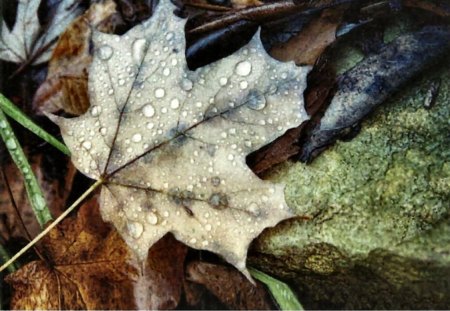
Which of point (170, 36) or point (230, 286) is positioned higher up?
point (170, 36)

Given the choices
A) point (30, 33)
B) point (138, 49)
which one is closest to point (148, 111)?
point (138, 49)

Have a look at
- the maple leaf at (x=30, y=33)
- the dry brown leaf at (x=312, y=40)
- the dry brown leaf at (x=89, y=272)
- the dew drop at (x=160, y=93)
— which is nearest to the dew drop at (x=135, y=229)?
the dry brown leaf at (x=89, y=272)

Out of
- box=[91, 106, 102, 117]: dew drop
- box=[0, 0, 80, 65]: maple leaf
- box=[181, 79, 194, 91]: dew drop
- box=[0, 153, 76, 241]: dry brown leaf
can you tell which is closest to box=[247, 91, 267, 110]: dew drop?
box=[181, 79, 194, 91]: dew drop

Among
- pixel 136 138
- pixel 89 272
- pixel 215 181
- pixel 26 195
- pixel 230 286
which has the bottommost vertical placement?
pixel 230 286

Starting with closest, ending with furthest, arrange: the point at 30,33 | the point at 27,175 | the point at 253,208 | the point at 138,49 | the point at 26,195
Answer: the point at 253,208
the point at 138,49
the point at 27,175
the point at 26,195
the point at 30,33

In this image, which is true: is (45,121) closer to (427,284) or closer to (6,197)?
(6,197)

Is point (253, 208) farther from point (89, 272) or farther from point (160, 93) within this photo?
point (89, 272)

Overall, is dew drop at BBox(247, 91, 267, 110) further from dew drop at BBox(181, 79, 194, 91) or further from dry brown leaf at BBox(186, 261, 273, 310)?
dry brown leaf at BBox(186, 261, 273, 310)
